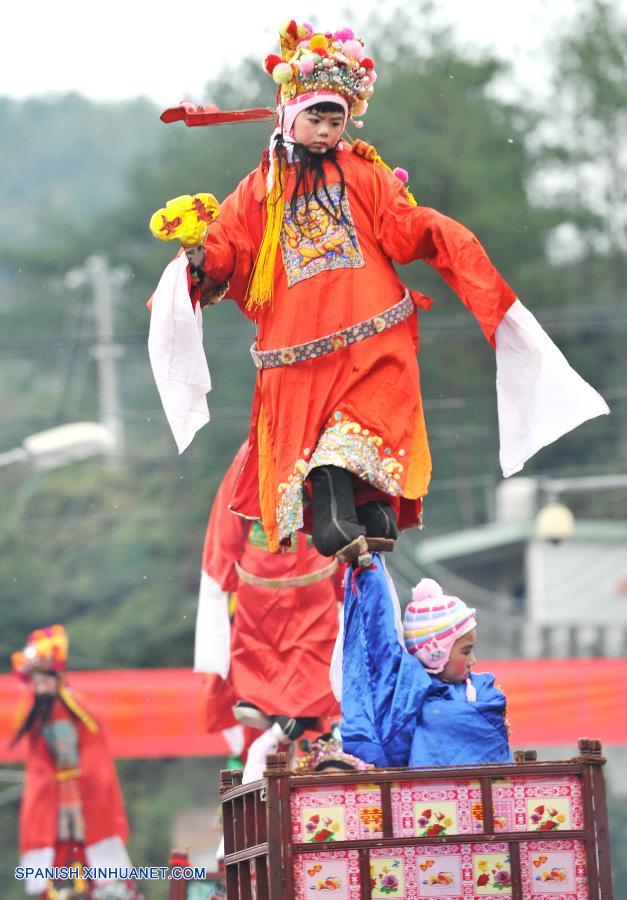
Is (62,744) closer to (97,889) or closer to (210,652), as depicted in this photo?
(97,889)

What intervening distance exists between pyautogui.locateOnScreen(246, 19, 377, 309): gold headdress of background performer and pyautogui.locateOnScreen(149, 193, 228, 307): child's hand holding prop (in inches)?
6.0

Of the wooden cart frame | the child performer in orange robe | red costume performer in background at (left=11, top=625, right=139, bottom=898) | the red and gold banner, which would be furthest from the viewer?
the red and gold banner

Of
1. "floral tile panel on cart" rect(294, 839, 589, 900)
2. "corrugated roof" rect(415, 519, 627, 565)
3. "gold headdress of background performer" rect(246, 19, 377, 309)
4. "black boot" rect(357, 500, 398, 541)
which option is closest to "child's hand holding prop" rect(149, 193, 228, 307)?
"gold headdress of background performer" rect(246, 19, 377, 309)

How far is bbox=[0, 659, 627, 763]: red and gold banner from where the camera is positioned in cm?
1013

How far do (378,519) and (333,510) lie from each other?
0.12 m

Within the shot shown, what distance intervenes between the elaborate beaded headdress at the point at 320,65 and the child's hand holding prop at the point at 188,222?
13.1 inches

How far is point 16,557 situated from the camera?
16172 mm

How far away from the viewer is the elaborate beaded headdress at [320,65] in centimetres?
411

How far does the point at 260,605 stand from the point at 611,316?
36.8ft

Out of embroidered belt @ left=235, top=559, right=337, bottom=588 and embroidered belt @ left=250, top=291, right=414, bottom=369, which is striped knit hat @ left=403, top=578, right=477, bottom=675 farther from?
embroidered belt @ left=235, top=559, right=337, bottom=588

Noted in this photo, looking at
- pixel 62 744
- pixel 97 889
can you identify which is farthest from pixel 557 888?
pixel 62 744

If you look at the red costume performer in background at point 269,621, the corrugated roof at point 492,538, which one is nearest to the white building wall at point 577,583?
the corrugated roof at point 492,538

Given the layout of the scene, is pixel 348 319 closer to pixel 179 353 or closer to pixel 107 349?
pixel 179 353

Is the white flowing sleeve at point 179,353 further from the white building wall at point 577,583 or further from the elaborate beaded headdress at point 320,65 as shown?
the white building wall at point 577,583
